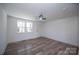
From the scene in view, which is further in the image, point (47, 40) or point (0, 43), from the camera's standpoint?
point (47, 40)

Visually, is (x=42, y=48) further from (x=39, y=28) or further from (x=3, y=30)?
(x=3, y=30)

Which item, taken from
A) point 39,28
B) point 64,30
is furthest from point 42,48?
point 64,30

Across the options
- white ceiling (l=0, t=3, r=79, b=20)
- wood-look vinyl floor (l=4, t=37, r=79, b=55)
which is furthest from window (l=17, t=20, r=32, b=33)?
wood-look vinyl floor (l=4, t=37, r=79, b=55)

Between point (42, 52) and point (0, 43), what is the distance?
3.02 feet

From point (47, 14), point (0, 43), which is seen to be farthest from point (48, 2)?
point (0, 43)

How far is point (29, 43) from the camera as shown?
181cm

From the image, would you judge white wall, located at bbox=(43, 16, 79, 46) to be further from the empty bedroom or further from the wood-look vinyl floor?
the wood-look vinyl floor

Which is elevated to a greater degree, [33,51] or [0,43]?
[0,43]

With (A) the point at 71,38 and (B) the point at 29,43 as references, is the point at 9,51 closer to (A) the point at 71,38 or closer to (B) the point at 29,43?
(B) the point at 29,43

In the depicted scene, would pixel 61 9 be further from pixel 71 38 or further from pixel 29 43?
pixel 29 43

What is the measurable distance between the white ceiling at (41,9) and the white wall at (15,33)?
13cm

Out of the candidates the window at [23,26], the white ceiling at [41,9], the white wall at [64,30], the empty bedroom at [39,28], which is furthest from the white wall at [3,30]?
the white wall at [64,30]

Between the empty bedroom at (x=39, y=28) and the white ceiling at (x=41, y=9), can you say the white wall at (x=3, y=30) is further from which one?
the white ceiling at (x=41, y=9)

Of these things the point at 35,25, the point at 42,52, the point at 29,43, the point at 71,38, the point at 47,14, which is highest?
the point at 47,14
